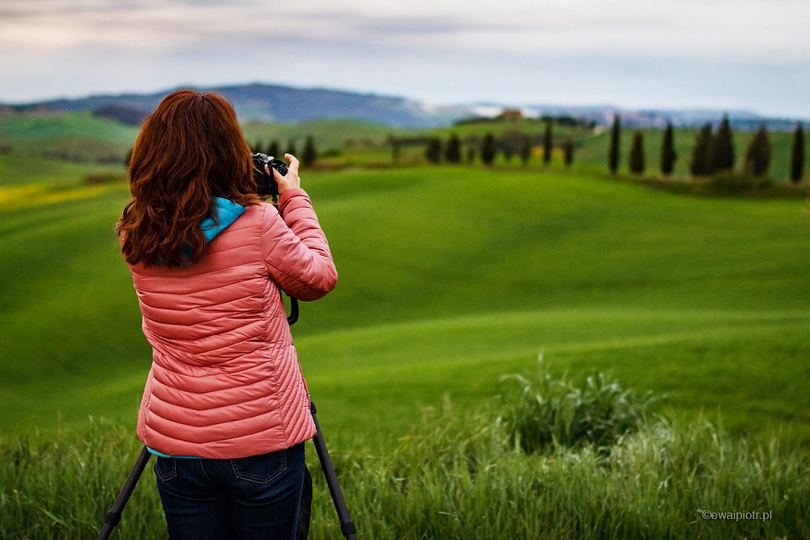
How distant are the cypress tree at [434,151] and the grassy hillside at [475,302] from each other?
768 cm

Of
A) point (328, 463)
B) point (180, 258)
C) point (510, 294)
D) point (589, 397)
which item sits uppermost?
point (180, 258)

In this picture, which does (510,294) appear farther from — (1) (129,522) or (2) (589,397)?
(1) (129,522)

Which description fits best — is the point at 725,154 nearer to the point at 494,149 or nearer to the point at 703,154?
the point at 703,154

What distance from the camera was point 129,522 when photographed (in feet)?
13.9

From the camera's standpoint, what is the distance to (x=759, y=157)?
36344 mm

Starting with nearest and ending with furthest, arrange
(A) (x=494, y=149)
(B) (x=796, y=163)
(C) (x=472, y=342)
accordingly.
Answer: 1. (C) (x=472, y=342)
2. (B) (x=796, y=163)
3. (A) (x=494, y=149)

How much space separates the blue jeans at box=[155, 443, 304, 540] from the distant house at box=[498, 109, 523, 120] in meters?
50.4

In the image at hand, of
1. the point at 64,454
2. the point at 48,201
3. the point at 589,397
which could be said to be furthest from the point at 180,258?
the point at 48,201

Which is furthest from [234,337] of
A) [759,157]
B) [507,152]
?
[507,152]

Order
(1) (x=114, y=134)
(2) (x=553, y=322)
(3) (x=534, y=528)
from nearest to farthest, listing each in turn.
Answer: (3) (x=534, y=528) → (2) (x=553, y=322) → (1) (x=114, y=134)

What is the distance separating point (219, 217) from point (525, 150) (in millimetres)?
44386

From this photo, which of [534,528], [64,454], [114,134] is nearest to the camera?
[534,528]

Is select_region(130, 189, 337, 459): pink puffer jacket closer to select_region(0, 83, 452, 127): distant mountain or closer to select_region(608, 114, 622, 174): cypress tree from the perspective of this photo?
select_region(0, 83, 452, 127): distant mountain

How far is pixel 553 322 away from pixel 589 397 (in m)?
10.8
